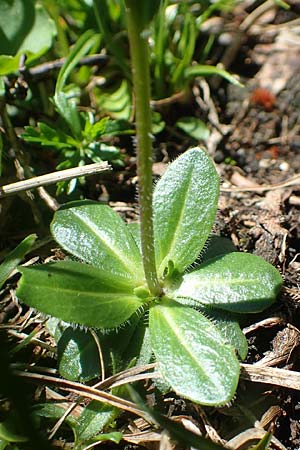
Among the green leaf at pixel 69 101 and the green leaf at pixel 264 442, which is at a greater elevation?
the green leaf at pixel 69 101

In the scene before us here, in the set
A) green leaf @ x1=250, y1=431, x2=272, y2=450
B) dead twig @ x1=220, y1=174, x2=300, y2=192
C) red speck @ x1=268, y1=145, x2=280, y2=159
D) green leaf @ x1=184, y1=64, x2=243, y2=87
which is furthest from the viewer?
red speck @ x1=268, y1=145, x2=280, y2=159

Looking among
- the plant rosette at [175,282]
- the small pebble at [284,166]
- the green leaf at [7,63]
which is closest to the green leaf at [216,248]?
the plant rosette at [175,282]

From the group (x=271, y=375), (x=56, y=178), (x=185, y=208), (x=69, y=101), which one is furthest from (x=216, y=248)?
(x=69, y=101)

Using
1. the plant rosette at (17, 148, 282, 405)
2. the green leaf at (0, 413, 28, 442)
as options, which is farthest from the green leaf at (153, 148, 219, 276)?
the green leaf at (0, 413, 28, 442)

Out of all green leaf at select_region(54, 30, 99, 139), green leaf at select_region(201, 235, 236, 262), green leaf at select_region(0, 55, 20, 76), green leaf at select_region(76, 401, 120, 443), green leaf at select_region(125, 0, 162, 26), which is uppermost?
green leaf at select_region(125, 0, 162, 26)

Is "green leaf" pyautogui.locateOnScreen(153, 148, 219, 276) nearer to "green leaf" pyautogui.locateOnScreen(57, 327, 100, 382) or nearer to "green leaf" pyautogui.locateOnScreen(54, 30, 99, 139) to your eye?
"green leaf" pyautogui.locateOnScreen(57, 327, 100, 382)

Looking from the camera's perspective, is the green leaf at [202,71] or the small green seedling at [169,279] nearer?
the small green seedling at [169,279]

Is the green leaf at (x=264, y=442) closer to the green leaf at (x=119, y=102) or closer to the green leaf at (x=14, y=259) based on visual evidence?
the green leaf at (x=14, y=259)
